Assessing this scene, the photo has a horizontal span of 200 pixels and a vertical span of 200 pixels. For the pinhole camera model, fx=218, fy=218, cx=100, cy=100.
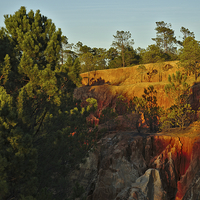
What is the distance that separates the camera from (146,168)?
17.7 meters

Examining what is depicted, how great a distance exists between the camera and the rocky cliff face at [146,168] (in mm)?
14500

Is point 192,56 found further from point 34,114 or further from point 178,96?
point 34,114

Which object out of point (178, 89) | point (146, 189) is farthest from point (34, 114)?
point (178, 89)

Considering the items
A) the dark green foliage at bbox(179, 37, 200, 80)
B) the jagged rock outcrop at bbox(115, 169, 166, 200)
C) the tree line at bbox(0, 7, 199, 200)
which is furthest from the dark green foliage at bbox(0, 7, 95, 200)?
the dark green foliage at bbox(179, 37, 200, 80)

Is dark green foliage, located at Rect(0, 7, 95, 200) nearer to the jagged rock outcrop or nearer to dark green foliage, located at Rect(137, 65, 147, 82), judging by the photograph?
the jagged rock outcrop

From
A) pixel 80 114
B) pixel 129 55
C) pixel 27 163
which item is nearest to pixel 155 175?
pixel 80 114

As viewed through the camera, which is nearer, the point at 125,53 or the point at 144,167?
the point at 144,167

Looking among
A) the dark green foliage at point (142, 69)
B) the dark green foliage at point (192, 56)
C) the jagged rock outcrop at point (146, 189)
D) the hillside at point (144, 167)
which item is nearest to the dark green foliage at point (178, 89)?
the hillside at point (144, 167)

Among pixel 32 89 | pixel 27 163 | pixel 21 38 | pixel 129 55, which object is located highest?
pixel 129 55

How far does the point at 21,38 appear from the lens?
1256cm

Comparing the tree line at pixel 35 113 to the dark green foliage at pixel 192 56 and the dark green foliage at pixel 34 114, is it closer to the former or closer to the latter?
the dark green foliage at pixel 34 114

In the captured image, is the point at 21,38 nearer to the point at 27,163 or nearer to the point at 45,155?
the point at 45,155

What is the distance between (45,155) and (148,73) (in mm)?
39610

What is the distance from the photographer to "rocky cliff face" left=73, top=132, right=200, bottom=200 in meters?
14.5
